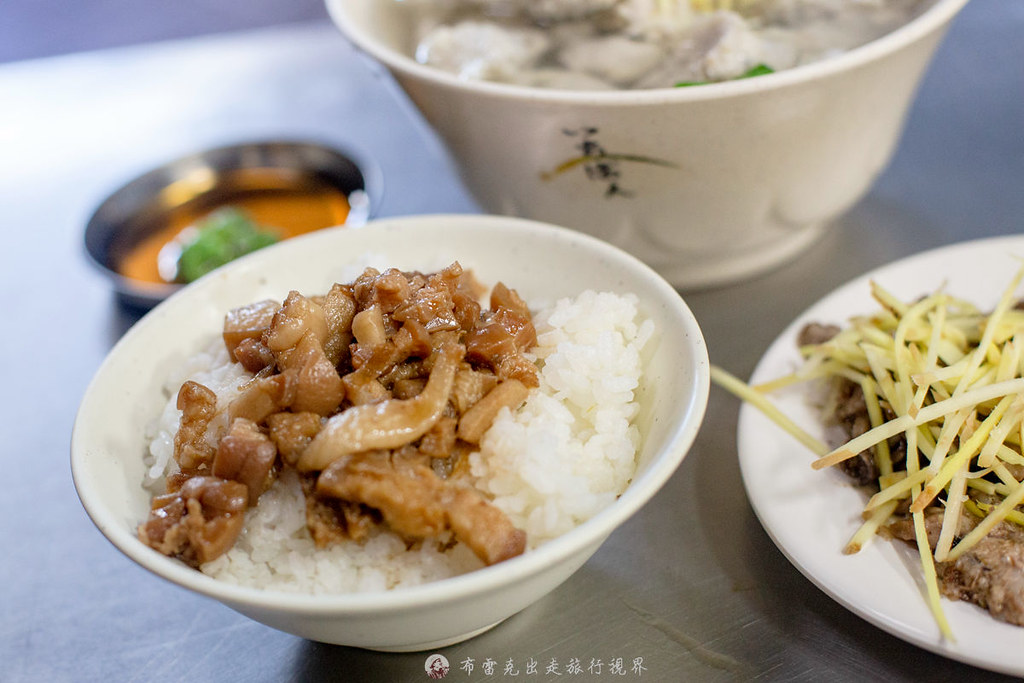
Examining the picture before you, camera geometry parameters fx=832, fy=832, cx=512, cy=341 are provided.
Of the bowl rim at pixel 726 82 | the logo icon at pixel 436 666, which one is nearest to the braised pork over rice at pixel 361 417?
the logo icon at pixel 436 666

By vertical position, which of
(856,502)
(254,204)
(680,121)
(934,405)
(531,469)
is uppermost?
(680,121)

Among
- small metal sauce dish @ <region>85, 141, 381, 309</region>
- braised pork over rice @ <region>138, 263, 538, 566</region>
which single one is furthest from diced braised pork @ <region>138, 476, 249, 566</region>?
small metal sauce dish @ <region>85, 141, 381, 309</region>

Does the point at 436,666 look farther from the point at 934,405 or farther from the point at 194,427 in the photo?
the point at 934,405

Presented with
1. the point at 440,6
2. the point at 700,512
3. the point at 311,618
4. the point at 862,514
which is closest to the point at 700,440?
the point at 700,512

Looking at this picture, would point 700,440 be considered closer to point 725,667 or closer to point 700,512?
point 700,512

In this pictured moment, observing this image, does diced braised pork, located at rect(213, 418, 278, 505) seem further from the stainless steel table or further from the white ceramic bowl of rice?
the stainless steel table

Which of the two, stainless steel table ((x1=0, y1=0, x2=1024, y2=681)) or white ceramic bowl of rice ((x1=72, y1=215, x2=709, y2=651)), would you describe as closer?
white ceramic bowl of rice ((x1=72, y1=215, x2=709, y2=651))

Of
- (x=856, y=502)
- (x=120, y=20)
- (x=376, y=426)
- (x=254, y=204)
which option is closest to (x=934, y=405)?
(x=856, y=502)
